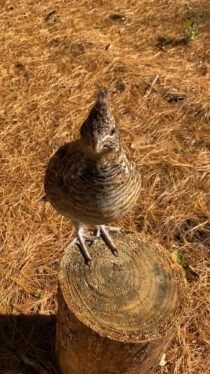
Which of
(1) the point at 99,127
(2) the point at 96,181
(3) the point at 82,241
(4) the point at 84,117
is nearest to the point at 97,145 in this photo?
(1) the point at 99,127

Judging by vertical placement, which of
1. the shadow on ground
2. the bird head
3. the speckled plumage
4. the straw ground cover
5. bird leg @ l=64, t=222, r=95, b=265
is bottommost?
the shadow on ground

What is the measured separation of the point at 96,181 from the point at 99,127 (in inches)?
14.4

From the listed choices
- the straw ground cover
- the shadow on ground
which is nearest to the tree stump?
the shadow on ground

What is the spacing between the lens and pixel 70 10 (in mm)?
6375

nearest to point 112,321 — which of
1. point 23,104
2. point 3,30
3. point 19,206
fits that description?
point 19,206

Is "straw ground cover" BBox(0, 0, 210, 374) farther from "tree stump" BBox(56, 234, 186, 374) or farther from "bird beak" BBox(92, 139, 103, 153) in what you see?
"bird beak" BBox(92, 139, 103, 153)

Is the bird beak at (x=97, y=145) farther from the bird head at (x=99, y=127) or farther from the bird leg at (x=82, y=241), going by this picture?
the bird leg at (x=82, y=241)

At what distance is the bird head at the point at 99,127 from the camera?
1.55m

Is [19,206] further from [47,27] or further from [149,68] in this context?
[47,27]

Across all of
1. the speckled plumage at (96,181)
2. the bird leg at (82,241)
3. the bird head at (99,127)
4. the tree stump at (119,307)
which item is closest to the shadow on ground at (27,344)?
the tree stump at (119,307)

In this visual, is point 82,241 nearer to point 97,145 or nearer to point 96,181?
point 96,181

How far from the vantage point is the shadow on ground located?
9.54 ft

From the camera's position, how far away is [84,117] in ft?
15.2

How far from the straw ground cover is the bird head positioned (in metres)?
1.92
